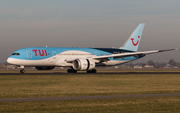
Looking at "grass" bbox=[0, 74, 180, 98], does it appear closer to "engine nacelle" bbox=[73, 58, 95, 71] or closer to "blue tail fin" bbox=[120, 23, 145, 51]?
"engine nacelle" bbox=[73, 58, 95, 71]

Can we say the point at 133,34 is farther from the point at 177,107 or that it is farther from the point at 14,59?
the point at 177,107

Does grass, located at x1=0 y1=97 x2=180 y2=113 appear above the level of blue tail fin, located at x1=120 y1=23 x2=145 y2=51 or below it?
below

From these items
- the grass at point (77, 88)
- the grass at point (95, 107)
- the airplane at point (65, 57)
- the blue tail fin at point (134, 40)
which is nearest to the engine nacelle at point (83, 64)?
the airplane at point (65, 57)

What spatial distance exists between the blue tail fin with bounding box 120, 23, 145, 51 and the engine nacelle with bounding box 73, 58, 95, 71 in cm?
1521

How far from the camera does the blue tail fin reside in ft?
201

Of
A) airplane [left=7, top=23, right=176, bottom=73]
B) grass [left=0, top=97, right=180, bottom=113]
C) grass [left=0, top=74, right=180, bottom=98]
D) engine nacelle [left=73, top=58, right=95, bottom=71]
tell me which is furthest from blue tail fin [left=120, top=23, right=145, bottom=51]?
grass [left=0, top=97, right=180, bottom=113]

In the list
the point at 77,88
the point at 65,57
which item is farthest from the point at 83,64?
the point at 77,88

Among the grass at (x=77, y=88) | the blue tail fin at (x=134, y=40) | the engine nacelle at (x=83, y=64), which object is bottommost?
the grass at (x=77, y=88)

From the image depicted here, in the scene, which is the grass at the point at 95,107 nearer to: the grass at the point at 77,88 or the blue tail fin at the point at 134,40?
the grass at the point at 77,88

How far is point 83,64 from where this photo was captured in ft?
155

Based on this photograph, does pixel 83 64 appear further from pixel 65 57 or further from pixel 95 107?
pixel 95 107

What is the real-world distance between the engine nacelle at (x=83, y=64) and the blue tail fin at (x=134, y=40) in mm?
15207

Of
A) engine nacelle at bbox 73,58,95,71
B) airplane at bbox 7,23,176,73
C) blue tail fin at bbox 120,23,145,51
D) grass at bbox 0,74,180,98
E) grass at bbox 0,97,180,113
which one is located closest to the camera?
grass at bbox 0,97,180,113

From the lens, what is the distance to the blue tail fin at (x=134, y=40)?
6138cm
